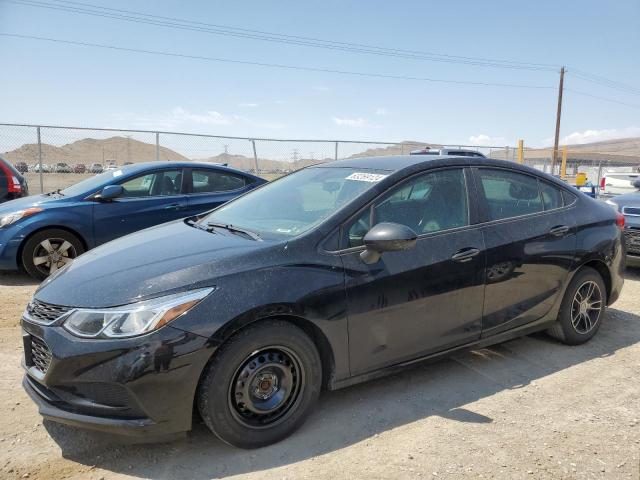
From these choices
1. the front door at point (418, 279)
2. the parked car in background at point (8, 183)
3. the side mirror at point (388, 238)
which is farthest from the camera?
the parked car in background at point (8, 183)

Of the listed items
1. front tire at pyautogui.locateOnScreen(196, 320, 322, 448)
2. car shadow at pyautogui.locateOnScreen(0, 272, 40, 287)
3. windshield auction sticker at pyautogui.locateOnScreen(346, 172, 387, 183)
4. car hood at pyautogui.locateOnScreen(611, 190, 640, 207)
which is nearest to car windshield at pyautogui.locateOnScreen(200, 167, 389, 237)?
windshield auction sticker at pyautogui.locateOnScreen(346, 172, 387, 183)

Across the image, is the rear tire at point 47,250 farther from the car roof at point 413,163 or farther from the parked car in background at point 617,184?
the parked car in background at point 617,184

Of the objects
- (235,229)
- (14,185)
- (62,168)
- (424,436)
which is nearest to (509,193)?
(424,436)

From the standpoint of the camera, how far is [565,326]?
13.4 ft

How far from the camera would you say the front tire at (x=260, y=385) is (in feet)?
8.20

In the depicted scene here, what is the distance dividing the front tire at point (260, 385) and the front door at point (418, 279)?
1.08ft

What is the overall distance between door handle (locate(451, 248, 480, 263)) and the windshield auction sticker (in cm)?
71

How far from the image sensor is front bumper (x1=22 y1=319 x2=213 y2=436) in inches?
92.5

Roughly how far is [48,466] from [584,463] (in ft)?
9.11

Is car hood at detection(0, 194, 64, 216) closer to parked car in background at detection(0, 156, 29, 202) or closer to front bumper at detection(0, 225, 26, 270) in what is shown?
front bumper at detection(0, 225, 26, 270)

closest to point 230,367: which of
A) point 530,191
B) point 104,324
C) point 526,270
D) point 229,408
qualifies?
point 229,408

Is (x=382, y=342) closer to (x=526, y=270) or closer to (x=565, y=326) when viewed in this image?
(x=526, y=270)

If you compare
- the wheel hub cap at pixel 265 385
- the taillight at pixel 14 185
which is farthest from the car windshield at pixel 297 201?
the taillight at pixel 14 185

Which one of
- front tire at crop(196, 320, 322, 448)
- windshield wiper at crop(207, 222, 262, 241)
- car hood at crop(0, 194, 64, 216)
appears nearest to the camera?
front tire at crop(196, 320, 322, 448)
